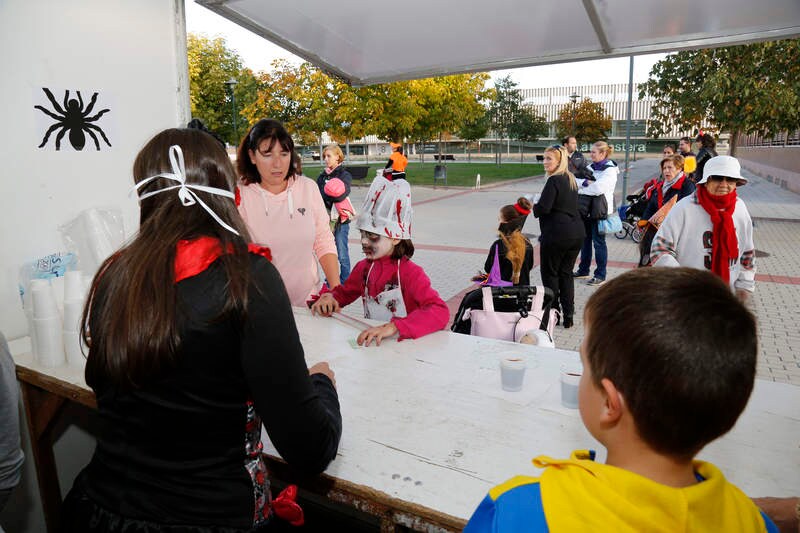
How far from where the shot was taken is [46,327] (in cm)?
224

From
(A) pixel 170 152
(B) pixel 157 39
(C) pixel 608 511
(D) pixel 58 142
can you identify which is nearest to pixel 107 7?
(B) pixel 157 39

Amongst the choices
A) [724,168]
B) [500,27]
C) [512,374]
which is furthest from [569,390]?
[500,27]

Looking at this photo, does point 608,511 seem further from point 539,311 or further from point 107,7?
point 107,7

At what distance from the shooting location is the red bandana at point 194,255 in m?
1.14

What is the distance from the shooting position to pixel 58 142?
8.74 ft

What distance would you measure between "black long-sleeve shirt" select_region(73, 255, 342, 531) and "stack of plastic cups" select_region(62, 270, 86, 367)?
110 centimetres

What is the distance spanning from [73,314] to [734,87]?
35.9 ft

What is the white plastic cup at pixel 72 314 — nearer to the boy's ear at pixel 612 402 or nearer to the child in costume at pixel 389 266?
the child in costume at pixel 389 266

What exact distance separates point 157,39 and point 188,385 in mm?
2594

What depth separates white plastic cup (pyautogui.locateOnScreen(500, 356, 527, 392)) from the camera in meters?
1.92

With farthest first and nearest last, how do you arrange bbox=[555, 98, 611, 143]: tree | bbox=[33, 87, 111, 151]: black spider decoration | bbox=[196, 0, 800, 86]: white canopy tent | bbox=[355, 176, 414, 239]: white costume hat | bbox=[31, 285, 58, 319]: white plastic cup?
bbox=[555, 98, 611, 143]: tree < bbox=[196, 0, 800, 86]: white canopy tent < bbox=[355, 176, 414, 239]: white costume hat < bbox=[33, 87, 111, 151]: black spider decoration < bbox=[31, 285, 58, 319]: white plastic cup

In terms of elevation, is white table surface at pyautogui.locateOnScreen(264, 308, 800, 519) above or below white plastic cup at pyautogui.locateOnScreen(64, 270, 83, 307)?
below

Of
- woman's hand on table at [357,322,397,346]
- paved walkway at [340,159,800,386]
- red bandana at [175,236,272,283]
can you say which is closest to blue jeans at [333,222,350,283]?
paved walkway at [340,159,800,386]

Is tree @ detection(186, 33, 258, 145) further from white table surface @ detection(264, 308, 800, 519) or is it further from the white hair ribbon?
the white hair ribbon
